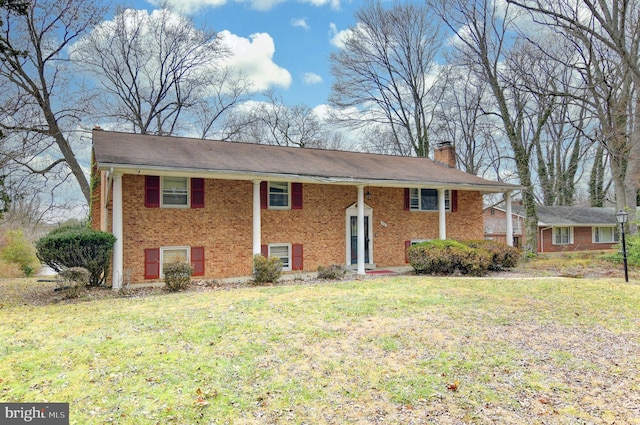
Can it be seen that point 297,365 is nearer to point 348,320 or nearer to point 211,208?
point 348,320

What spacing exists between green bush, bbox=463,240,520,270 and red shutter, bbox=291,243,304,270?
19.0 feet

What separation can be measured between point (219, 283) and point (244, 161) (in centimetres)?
398

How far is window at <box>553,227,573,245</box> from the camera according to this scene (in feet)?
96.0

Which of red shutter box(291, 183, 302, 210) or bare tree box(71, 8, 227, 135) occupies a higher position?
bare tree box(71, 8, 227, 135)

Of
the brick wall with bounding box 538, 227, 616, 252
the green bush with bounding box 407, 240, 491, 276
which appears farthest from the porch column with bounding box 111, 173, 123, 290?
the brick wall with bounding box 538, 227, 616, 252

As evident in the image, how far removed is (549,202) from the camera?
1433 inches

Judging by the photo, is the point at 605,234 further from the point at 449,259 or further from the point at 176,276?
the point at 176,276

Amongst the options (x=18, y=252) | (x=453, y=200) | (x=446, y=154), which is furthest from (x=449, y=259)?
(x=18, y=252)

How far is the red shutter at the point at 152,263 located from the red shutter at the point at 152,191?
50.7 inches

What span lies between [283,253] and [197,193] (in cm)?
336

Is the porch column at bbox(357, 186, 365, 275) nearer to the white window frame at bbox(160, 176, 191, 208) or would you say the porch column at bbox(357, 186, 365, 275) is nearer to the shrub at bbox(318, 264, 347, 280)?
the shrub at bbox(318, 264, 347, 280)

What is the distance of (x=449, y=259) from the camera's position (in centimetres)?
1238

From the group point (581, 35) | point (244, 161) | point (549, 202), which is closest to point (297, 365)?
point (244, 161)

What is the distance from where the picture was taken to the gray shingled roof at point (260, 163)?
10688 mm
